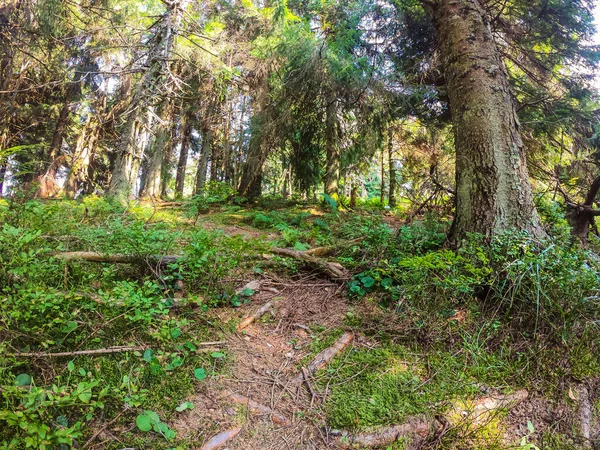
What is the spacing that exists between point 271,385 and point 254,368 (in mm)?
186

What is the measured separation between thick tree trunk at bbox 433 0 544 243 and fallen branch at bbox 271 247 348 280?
1.23 metres

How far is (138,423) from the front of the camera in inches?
61.9

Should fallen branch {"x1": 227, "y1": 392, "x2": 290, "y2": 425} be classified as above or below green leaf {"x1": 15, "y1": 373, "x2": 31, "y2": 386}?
below

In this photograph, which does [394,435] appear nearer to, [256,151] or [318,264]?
[318,264]

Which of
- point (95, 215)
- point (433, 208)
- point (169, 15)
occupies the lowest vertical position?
point (95, 215)

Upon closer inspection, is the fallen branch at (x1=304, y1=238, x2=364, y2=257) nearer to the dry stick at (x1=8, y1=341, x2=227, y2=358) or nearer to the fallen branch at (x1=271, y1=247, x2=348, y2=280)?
the fallen branch at (x1=271, y1=247, x2=348, y2=280)

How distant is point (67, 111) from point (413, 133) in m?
13.2

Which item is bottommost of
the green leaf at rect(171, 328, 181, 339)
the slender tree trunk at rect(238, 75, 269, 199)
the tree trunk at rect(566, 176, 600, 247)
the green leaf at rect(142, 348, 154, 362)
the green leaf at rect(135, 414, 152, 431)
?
the green leaf at rect(135, 414, 152, 431)

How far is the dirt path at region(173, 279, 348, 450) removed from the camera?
1743 mm

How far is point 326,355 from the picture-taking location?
2.36 metres

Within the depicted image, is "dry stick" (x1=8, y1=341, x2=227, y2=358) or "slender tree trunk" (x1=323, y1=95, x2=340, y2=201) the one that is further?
"slender tree trunk" (x1=323, y1=95, x2=340, y2=201)

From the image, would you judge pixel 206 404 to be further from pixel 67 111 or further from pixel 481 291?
pixel 67 111

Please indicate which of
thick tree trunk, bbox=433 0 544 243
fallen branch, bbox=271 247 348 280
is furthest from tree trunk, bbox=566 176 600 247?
Answer: fallen branch, bbox=271 247 348 280

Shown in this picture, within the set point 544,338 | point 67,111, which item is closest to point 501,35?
point 544,338
